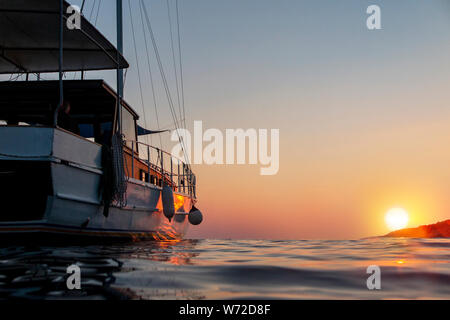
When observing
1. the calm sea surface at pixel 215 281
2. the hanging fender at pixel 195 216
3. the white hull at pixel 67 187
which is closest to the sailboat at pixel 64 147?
the white hull at pixel 67 187

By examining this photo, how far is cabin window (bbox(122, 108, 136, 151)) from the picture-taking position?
33.1 feet

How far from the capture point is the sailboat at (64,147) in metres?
6.60

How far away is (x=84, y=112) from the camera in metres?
9.83

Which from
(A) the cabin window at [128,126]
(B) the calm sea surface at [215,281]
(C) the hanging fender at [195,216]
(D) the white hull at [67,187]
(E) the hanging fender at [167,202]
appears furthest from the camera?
(C) the hanging fender at [195,216]

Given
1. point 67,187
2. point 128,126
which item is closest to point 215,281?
point 67,187

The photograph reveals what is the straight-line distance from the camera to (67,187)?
6.98m

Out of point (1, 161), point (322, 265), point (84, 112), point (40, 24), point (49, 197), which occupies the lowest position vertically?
point (322, 265)

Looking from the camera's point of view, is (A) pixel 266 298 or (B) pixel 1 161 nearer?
(A) pixel 266 298

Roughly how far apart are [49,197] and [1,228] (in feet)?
2.84

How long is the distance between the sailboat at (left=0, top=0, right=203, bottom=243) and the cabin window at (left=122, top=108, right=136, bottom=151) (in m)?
0.03

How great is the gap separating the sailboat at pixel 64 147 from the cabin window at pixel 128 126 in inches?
1.0

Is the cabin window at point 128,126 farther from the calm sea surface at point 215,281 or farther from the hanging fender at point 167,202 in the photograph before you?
the calm sea surface at point 215,281
